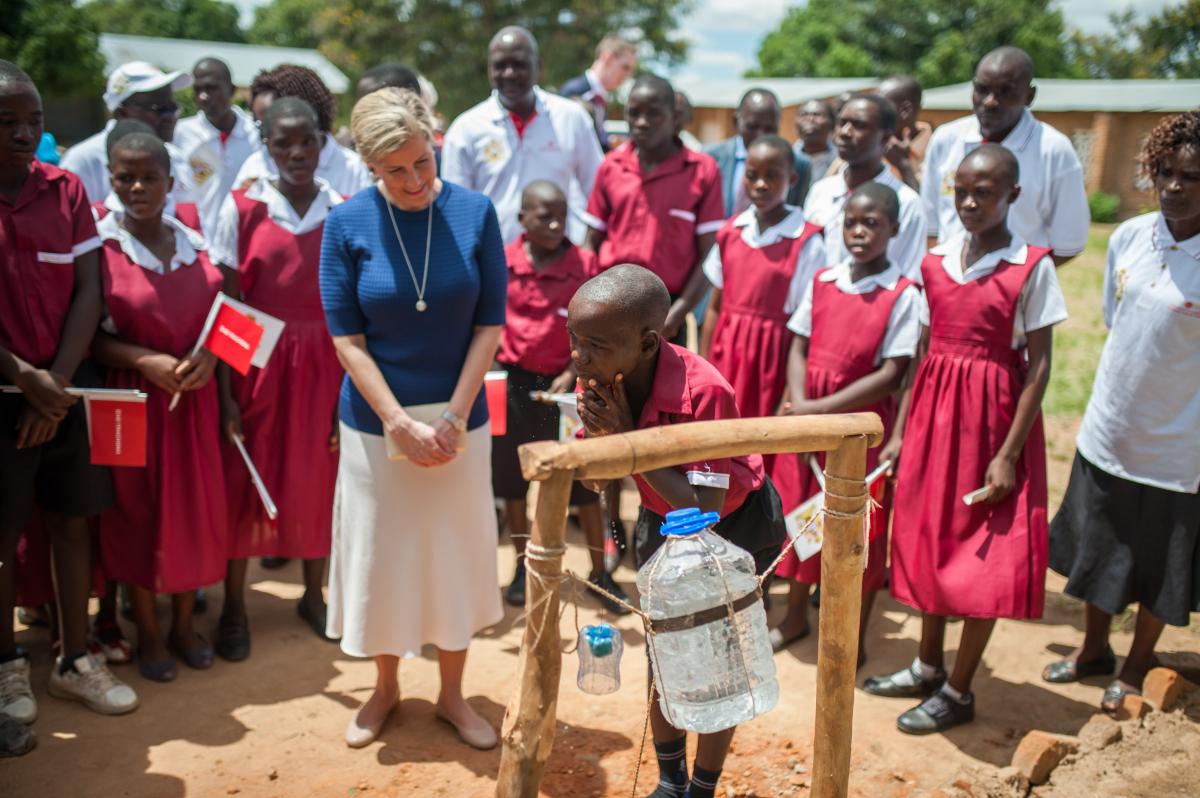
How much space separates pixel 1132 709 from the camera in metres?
3.65

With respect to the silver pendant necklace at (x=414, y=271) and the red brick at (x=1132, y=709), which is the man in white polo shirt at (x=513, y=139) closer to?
the silver pendant necklace at (x=414, y=271)

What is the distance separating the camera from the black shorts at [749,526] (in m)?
2.81

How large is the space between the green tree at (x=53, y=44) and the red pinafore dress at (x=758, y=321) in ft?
85.5

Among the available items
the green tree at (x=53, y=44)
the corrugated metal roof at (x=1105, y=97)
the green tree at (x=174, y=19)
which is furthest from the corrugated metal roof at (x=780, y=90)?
the green tree at (x=174, y=19)

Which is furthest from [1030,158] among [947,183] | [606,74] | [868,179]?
[606,74]

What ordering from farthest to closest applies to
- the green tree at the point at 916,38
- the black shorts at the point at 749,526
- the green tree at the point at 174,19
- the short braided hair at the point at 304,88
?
the green tree at the point at 174,19, the green tree at the point at 916,38, the short braided hair at the point at 304,88, the black shorts at the point at 749,526

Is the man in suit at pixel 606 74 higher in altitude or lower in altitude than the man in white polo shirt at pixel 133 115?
higher

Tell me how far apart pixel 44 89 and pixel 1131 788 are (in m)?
30.9

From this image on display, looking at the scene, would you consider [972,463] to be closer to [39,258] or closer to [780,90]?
[39,258]

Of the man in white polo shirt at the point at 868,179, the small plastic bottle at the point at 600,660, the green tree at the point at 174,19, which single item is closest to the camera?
the small plastic bottle at the point at 600,660

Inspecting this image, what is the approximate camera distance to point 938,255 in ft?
12.3

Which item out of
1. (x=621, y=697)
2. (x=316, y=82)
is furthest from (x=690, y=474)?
(x=316, y=82)

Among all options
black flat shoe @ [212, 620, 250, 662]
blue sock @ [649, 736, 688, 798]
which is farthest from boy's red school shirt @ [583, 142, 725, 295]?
blue sock @ [649, 736, 688, 798]

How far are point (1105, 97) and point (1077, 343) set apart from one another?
17785mm
